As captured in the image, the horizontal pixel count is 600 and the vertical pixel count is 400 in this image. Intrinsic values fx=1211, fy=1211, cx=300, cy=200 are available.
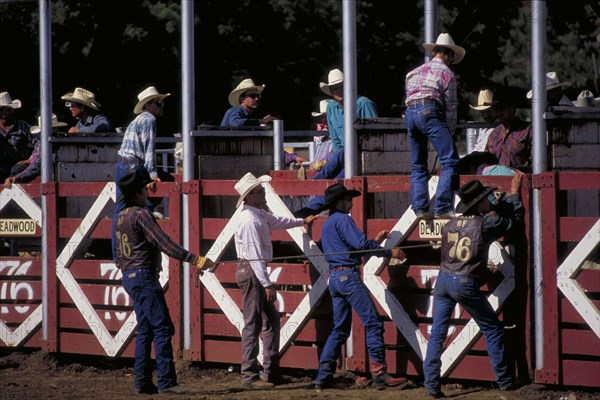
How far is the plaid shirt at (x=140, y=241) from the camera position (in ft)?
36.3

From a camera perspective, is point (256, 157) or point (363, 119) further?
point (256, 157)

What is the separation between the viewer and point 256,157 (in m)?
13.1

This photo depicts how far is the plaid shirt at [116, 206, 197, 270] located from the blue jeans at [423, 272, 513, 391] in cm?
229

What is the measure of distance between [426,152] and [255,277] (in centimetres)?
209

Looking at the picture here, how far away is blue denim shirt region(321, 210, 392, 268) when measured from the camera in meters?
10.9

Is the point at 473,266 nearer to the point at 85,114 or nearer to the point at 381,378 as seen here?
the point at 381,378

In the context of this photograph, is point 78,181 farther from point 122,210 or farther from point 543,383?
point 543,383

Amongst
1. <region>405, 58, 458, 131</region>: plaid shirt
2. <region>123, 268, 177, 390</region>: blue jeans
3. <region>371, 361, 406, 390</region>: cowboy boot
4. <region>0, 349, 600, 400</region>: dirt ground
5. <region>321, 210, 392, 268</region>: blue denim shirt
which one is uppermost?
<region>405, 58, 458, 131</region>: plaid shirt

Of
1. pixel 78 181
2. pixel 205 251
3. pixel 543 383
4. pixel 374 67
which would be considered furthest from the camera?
pixel 374 67

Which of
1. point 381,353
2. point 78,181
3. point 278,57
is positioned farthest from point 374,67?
point 381,353

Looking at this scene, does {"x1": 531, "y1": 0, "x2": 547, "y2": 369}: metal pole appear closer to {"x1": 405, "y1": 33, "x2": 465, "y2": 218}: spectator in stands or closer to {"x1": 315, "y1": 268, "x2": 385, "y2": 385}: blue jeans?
{"x1": 405, "y1": 33, "x2": 465, "y2": 218}: spectator in stands

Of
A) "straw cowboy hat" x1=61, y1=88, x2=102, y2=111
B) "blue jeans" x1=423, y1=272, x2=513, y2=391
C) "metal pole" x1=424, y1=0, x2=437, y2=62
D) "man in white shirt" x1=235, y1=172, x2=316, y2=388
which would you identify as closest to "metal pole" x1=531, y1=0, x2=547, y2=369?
"blue jeans" x1=423, y1=272, x2=513, y2=391

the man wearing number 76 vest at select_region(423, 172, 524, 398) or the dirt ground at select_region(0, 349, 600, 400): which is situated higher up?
the man wearing number 76 vest at select_region(423, 172, 524, 398)

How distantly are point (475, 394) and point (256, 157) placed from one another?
388 cm
